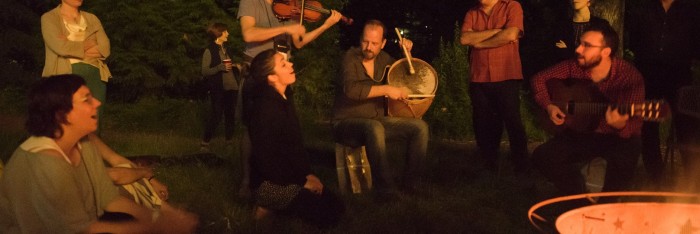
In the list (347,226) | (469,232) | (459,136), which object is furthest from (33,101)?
(459,136)

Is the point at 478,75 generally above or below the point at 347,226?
above

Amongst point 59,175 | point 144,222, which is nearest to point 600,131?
point 144,222

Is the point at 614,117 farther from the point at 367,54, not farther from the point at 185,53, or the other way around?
the point at 185,53

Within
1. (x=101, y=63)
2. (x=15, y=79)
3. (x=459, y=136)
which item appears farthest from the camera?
(x=15, y=79)

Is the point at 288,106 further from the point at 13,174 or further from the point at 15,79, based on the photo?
the point at 15,79

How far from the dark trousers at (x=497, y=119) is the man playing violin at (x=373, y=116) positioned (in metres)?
1.15

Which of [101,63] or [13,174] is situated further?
[101,63]

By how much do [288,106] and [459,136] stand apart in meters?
5.49

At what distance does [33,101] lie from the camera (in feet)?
12.2

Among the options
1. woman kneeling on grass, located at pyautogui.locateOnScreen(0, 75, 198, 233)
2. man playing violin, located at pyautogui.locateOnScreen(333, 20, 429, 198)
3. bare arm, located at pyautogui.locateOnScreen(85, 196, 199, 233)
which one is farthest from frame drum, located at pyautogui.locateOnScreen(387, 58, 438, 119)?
woman kneeling on grass, located at pyautogui.locateOnScreen(0, 75, 198, 233)

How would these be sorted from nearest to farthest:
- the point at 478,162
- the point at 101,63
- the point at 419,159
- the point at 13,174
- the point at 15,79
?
the point at 13,174 < the point at 419,159 < the point at 101,63 < the point at 478,162 < the point at 15,79

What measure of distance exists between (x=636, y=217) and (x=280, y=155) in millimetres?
2333

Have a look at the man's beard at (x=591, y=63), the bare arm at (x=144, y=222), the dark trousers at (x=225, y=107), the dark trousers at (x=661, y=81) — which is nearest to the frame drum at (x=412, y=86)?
the man's beard at (x=591, y=63)

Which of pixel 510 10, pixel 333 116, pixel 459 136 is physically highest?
pixel 510 10
